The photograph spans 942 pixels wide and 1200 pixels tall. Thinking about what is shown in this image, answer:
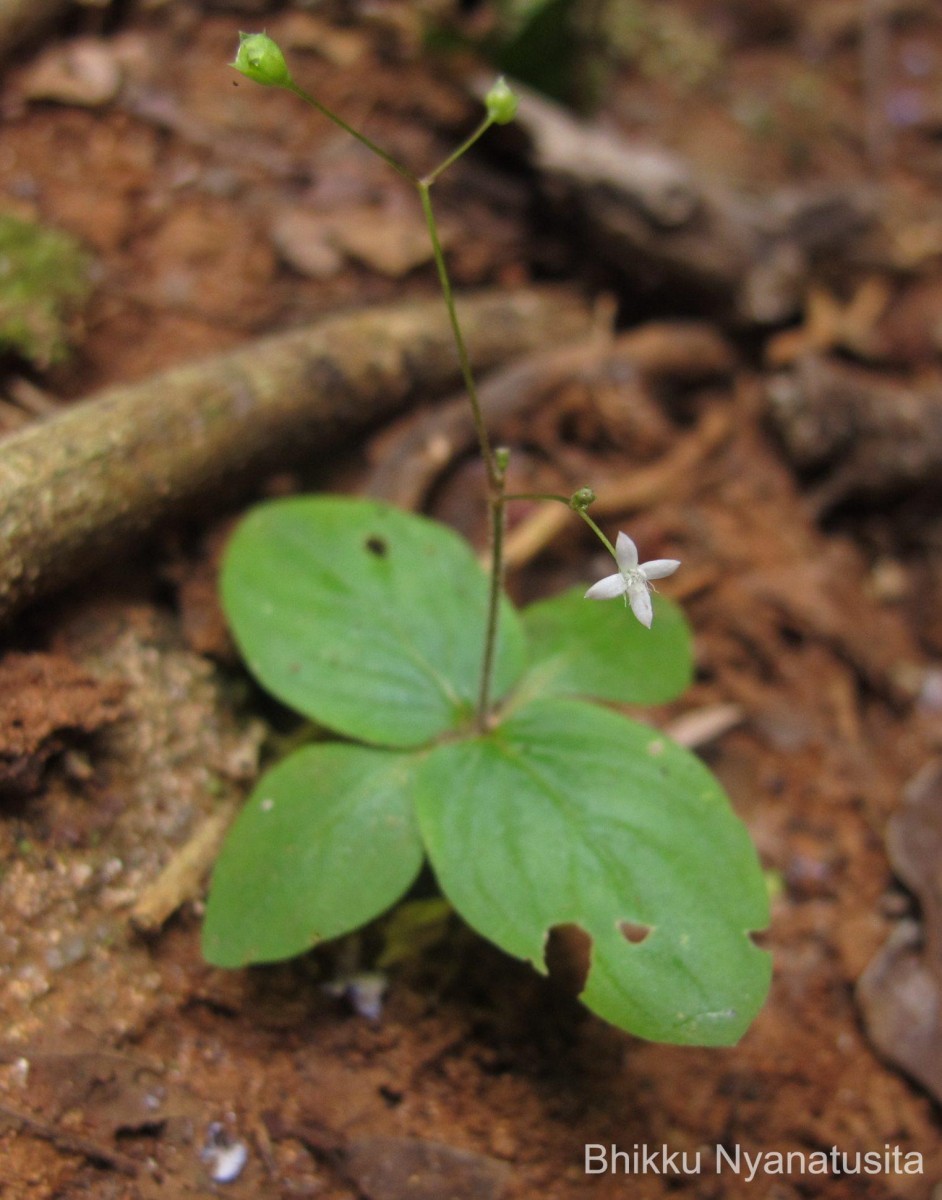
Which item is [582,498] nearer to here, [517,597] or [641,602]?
[641,602]

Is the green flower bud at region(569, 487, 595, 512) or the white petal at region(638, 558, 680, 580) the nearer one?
the green flower bud at region(569, 487, 595, 512)

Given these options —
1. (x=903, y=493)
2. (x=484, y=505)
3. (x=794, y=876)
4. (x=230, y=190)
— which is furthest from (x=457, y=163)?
(x=794, y=876)

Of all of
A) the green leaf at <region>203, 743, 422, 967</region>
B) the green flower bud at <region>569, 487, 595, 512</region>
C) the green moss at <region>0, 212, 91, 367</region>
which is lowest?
the green leaf at <region>203, 743, 422, 967</region>

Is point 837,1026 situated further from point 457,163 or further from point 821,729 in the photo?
point 457,163

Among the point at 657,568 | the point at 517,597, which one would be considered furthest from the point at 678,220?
the point at 657,568

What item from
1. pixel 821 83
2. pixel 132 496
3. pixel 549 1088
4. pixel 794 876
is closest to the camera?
pixel 549 1088

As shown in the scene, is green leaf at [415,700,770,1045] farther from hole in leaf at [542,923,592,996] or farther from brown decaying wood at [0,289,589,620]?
brown decaying wood at [0,289,589,620]

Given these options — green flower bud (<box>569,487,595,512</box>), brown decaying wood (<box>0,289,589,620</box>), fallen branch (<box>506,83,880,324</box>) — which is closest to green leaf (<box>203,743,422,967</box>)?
brown decaying wood (<box>0,289,589,620</box>)
